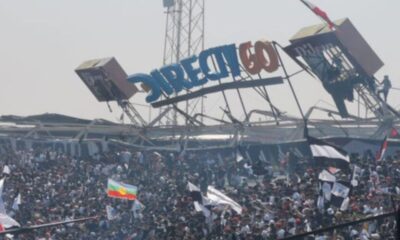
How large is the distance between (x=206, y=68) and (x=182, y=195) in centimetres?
735

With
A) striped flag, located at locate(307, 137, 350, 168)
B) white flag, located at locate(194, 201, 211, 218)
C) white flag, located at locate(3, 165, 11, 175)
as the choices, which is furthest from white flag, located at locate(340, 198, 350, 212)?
white flag, located at locate(3, 165, 11, 175)

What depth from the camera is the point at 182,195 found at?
85.0 ft

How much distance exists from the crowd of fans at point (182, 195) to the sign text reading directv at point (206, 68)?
274 cm

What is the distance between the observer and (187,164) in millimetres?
30938

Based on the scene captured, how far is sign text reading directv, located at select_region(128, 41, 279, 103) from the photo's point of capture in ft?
98.9

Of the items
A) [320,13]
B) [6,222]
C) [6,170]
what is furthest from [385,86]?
[6,222]

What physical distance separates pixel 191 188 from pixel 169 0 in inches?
972

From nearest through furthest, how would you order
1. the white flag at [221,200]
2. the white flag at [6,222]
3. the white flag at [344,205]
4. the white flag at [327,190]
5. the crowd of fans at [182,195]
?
1. the white flag at [6,222]
2. the white flag at [344,205]
3. the white flag at [327,190]
4. the crowd of fans at [182,195]
5. the white flag at [221,200]

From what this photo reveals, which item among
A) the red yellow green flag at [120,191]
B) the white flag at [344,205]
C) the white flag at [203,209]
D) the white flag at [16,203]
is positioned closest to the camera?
the white flag at [344,205]

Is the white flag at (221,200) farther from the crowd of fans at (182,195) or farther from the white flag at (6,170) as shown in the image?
the white flag at (6,170)

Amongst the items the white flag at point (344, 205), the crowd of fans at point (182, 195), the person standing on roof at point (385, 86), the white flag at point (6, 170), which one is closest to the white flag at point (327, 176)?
the white flag at point (344, 205)

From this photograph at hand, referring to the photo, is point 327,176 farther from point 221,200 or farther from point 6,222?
point 6,222

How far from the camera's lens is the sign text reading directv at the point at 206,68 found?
30141 millimetres

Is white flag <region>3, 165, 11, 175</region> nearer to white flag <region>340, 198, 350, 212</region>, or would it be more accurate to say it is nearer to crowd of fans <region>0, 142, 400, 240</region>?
crowd of fans <region>0, 142, 400, 240</region>
